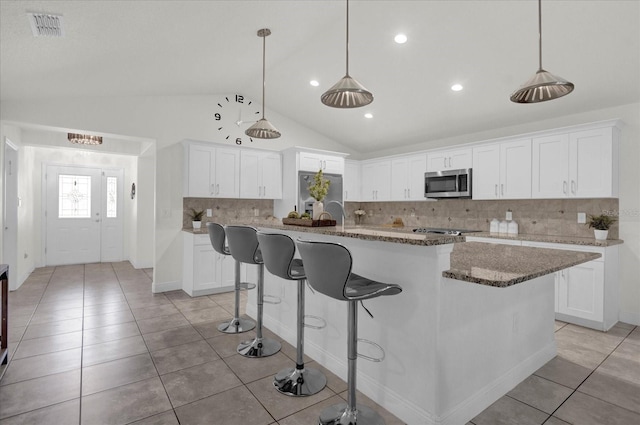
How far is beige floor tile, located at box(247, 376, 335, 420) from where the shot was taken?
209 centimetres

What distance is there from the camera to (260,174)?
5605 mm

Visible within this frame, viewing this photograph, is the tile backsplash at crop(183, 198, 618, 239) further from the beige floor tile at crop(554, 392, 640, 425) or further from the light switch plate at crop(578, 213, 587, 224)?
the beige floor tile at crop(554, 392, 640, 425)

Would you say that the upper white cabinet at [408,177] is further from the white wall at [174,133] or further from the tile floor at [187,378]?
the tile floor at [187,378]

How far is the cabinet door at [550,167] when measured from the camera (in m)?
4.01

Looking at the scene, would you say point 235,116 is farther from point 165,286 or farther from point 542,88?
point 542,88

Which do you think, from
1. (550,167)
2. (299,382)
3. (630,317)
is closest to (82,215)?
(299,382)

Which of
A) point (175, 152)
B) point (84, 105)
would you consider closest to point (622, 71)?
point (175, 152)

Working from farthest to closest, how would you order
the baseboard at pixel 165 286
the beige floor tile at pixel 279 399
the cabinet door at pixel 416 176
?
the cabinet door at pixel 416 176 < the baseboard at pixel 165 286 < the beige floor tile at pixel 279 399

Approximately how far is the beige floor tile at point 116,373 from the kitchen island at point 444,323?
1.42 m

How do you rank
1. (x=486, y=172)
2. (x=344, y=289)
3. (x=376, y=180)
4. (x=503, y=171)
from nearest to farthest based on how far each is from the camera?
(x=344, y=289) → (x=503, y=171) → (x=486, y=172) → (x=376, y=180)

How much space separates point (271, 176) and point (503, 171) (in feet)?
11.6

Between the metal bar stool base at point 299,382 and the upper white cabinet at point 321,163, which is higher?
the upper white cabinet at point 321,163

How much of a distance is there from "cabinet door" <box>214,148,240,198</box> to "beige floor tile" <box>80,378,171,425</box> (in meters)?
3.22

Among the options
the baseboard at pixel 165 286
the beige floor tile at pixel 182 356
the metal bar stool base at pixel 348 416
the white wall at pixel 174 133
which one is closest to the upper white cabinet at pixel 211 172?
the white wall at pixel 174 133
